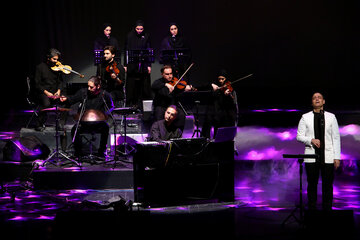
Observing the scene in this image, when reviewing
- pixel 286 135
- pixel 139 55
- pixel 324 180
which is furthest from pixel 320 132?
pixel 139 55

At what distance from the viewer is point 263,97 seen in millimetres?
11320

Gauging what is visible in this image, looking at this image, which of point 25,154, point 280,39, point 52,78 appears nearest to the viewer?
point 25,154

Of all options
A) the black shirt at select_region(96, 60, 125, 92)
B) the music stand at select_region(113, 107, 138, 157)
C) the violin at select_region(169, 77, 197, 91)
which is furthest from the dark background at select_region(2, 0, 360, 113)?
the music stand at select_region(113, 107, 138, 157)

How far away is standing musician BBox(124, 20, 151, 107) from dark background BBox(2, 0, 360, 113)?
148cm

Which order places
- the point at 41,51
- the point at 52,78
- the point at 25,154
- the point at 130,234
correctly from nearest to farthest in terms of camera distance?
the point at 130,234
the point at 25,154
the point at 52,78
the point at 41,51

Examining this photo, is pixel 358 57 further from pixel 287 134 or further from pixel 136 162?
pixel 136 162

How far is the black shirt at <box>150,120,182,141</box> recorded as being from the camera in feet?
22.3

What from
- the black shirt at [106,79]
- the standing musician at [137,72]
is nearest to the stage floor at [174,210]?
the black shirt at [106,79]

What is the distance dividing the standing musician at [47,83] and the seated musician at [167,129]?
2394 millimetres

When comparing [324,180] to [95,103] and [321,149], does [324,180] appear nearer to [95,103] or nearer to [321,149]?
[321,149]

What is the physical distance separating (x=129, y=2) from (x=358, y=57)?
544cm

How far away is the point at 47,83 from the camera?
8578 millimetres

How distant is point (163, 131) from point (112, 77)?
233 centimetres

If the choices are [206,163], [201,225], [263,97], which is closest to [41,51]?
[263,97]
